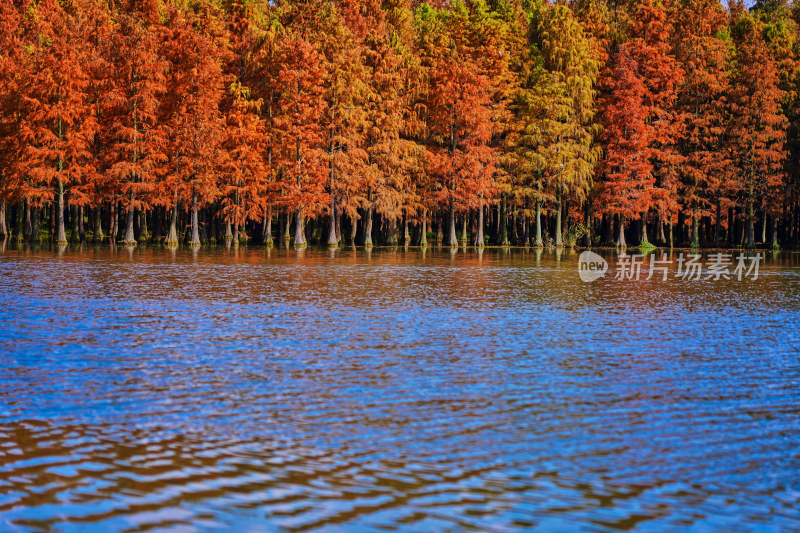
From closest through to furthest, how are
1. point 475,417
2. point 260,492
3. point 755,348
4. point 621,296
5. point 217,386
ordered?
point 260,492 → point 475,417 → point 217,386 → point 755,348 → point 621,296

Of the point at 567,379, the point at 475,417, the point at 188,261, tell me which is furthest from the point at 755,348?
the point at 188,261

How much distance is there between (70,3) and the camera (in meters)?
70.2

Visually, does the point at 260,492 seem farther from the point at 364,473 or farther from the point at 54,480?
the point at 54,480

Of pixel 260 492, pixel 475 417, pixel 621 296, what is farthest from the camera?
pixel 621 296

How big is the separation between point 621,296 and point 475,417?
52.8ft

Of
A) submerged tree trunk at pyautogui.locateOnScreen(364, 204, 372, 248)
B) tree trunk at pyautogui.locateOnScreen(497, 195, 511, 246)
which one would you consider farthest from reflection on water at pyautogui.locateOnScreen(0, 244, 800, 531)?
tree trunk at pyautogui.locateOnScreen(497, 195, 511, 246)

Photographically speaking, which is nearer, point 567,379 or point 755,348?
point 567,379

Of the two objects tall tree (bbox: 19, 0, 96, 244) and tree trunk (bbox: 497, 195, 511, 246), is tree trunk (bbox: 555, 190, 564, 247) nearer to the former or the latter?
tree trunk (bbox: 497, 195, 511, 246)

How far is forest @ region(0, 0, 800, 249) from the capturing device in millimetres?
60219

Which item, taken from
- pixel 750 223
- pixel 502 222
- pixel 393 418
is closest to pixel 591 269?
pixel 393 418

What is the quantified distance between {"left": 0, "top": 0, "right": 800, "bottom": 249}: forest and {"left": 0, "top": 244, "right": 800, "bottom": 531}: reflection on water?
142ft

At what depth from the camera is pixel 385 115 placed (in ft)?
213

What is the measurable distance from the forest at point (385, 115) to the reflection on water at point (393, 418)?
142 feet

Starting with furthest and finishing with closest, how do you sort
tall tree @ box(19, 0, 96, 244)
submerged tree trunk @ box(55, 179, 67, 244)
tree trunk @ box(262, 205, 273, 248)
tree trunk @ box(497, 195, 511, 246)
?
tree trunk @ box(497, 195, 511, 246), tree trunk @ box(262, 205, 273, 248), submerged tree trunk @ box(55, 179, 67, 244), tall tree @ box(19, 0, 96, 244)
